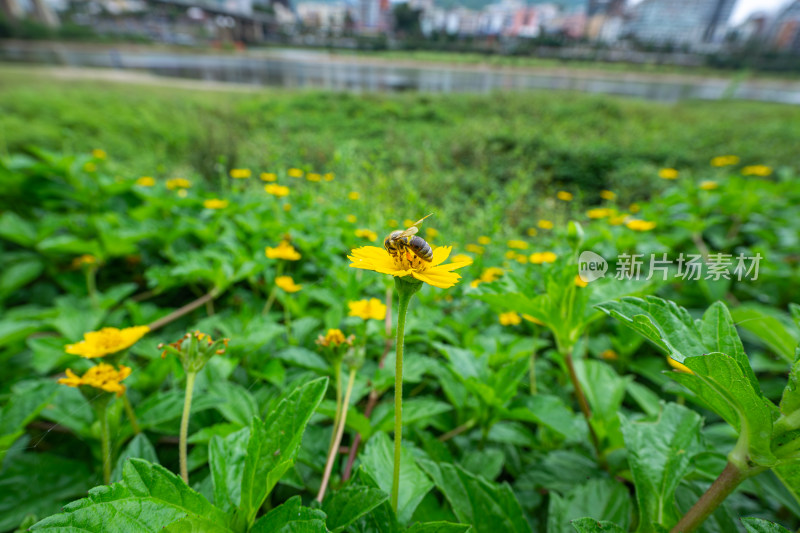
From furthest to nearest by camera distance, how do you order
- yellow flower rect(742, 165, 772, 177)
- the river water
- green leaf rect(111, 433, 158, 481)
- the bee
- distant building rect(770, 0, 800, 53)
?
distant building rect(770, 0, 800, 53)
the river water
yellow flower rect(742, 165, 772, 177)
green leaf rect(111, 433, 158, 481)
the bee

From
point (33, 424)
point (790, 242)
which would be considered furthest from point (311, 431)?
point (790, 242)

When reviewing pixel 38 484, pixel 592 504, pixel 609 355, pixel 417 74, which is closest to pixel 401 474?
pixel 592 504

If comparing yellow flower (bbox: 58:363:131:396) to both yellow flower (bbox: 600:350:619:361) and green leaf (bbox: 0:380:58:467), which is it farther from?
yellow flower (bbox: 600:350:619:361)

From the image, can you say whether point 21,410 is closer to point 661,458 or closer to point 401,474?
point 401,474

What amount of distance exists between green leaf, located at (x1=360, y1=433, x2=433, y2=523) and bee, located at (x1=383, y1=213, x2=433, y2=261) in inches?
11.7

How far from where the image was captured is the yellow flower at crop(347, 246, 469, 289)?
0.42 meters

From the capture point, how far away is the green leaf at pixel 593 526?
39 centimetres

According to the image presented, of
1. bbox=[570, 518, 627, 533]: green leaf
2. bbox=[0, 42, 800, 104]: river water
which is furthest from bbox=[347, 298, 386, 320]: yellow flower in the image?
bbox=[0, 42, 800, 104]: river water

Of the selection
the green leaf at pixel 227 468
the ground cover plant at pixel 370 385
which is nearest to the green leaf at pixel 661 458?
the ground cover plant at pixel 370 385

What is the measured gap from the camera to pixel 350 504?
42 cm

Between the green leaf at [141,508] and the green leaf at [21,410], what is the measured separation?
1.27 feet

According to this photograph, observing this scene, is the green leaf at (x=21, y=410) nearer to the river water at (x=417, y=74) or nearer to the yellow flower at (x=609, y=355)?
the yellow flower at (x=609, y=355)

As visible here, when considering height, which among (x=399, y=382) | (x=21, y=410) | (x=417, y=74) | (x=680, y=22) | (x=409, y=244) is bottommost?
(x=21, y=410)

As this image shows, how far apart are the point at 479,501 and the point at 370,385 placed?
0.33m
